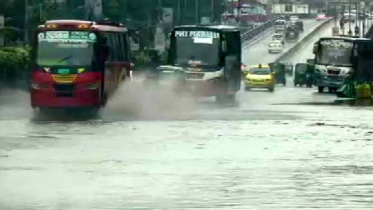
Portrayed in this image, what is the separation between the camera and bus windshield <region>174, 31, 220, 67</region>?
45250 mm

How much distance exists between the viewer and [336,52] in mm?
63906

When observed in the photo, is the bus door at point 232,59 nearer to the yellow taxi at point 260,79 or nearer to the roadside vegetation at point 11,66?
the roadside vegetation at point 11,66

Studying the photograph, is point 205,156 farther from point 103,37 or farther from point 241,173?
point 103,37

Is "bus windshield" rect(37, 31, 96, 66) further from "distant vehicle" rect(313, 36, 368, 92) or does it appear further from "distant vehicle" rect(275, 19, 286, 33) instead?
"distant vehicle" rect(275, 19, 286, 33)

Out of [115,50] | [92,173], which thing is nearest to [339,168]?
[92,173]

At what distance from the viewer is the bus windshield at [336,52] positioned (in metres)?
63.7

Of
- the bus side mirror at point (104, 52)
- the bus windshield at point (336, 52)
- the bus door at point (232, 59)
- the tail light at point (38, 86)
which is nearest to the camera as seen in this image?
the tail light at point (38, 86)

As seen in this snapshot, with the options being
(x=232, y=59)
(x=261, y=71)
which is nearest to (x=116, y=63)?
(x=232, y=59)

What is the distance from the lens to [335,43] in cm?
6388

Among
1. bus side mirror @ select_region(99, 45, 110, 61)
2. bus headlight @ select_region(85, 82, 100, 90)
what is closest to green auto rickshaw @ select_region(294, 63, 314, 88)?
bus side mirror @ select_region(99, 45, 110, 61)

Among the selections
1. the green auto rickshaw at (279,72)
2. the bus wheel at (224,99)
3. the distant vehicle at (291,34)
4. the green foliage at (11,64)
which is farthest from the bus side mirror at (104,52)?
the distant vehicle at (291,34)

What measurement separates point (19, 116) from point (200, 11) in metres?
82.4

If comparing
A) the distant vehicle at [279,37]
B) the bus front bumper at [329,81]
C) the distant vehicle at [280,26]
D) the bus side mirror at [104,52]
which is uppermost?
the bus side mirror at [104,52]

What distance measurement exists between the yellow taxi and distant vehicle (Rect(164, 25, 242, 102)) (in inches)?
790
